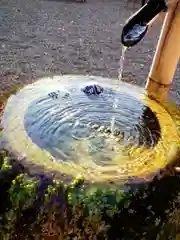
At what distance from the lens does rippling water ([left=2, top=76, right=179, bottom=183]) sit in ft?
5.03

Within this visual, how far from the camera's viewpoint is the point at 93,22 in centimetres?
533

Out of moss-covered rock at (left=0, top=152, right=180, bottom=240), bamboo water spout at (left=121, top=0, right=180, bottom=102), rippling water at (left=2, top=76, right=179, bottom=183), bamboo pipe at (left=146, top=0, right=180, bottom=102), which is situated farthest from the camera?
bamboo pipe at (left=146, top=0, right=180, bottom=102)

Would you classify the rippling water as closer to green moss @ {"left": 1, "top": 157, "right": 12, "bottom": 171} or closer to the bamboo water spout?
green moss @ {"left": 1, "top": 157, "right": 12, "bottom": 171}

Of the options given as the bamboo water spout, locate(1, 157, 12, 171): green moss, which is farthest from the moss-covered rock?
the bamboo water spout

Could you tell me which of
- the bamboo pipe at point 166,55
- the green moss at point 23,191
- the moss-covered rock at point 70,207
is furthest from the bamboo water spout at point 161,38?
the green moss at point 23,191

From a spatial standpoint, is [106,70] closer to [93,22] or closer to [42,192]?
[93,22]

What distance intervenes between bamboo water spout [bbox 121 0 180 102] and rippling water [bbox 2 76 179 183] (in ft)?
0.77

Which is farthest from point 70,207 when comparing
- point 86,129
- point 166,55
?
point 166,55

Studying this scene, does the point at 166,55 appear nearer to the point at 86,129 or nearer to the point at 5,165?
the point at 86,129

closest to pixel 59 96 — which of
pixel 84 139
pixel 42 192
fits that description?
pixel 84 139

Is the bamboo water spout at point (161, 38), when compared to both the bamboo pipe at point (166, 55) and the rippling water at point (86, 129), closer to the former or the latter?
the bamboo pipe at point (166, 55)

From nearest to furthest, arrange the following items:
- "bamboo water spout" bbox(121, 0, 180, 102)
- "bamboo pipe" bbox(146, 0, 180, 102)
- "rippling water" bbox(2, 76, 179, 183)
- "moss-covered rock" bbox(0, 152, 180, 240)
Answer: "moss-covered rock" bbox(0, 152, 180, 240), "rippling water" bbox(2, 76, 179, 183), "bamboo water spout" bbox(121, 0, 180, 102), "bamboo pipe" bbox(146, 0, 180, 102)

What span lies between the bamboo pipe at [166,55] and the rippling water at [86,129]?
0.23m

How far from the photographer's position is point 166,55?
7.22 feet
